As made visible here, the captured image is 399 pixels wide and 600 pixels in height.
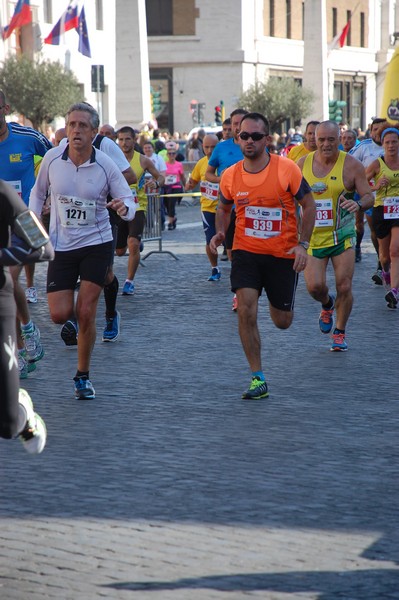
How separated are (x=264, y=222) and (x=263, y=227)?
0.11ft

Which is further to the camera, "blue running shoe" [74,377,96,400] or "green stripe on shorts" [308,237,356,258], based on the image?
"green stripe on shorts" [308,237,356,258]

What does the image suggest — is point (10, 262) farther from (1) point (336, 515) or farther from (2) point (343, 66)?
(2) point (343, 66)

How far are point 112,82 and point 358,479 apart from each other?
47.7 m

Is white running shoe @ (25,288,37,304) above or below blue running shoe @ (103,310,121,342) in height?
below

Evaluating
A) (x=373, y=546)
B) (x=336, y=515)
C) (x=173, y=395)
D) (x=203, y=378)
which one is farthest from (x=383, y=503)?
(x=203, y=378)

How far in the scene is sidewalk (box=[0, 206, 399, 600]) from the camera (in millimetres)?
4973

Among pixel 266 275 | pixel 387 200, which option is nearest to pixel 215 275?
pixel 387 200

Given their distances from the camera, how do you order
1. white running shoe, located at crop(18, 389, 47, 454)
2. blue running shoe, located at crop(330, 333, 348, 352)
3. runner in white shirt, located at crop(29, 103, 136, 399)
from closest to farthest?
white running shoe, located at crop(18, 389, 47, 454) < runner in white shirt, located at crop(29, 103, 136, 399) < blue running shoe, located at crop(330, 333, 348, 352)

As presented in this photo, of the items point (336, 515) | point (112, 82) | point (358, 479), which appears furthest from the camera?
point (112, 82)

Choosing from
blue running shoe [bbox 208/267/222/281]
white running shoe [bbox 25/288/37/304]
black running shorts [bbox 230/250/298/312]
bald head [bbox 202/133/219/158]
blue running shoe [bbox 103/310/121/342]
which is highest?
bald head [bbox 202/133/219/158]

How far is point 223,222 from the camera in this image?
30.9 feet

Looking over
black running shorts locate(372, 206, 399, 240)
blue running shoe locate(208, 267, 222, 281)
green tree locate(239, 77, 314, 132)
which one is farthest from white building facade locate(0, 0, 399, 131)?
black running shorts locate(372, 206, 399, 240)

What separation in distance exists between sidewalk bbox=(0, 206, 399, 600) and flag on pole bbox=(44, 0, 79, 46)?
34382 millimetres

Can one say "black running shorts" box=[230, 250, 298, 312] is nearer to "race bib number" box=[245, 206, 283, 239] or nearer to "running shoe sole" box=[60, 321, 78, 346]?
"race bib number" box=[245, 206, 283, 239]
